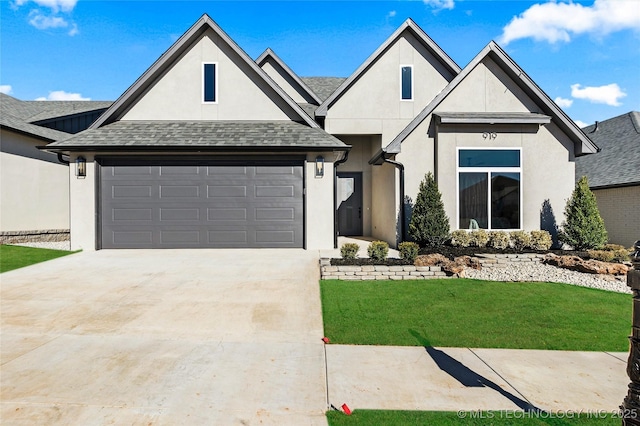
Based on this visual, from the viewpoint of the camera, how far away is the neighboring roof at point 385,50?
45.2ft

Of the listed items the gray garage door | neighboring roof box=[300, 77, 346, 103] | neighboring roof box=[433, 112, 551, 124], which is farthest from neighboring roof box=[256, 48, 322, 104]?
neighboring roof box=[433, 112, 551, 124]

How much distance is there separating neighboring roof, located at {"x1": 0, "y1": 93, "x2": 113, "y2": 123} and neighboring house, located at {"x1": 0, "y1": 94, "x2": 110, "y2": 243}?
0.04 metres

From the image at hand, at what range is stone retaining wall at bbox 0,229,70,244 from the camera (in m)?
13.7

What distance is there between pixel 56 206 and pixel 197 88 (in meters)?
9.31

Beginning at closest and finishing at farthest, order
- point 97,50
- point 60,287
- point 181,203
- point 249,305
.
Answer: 1. point 249,305
2. point 60,287
3. point 181,203
4. point 97,50

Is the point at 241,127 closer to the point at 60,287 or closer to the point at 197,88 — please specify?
the point at 197,88

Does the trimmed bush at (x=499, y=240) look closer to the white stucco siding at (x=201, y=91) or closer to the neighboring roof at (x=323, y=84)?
the white stucco siding at (x=201, y=91)

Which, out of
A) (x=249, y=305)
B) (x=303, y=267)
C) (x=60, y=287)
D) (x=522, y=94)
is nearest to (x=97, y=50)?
(x=60, y=287)

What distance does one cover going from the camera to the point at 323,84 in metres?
18.8

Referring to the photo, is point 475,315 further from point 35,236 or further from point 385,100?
point 35,236

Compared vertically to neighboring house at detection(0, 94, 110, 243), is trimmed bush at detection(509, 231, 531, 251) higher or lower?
lower

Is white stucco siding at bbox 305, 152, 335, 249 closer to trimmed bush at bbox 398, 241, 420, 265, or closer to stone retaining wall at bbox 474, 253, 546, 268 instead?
trimmed bush at bbox 398, 241, 420, 265

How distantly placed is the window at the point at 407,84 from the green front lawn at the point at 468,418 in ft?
42.8

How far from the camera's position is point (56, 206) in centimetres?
1584
